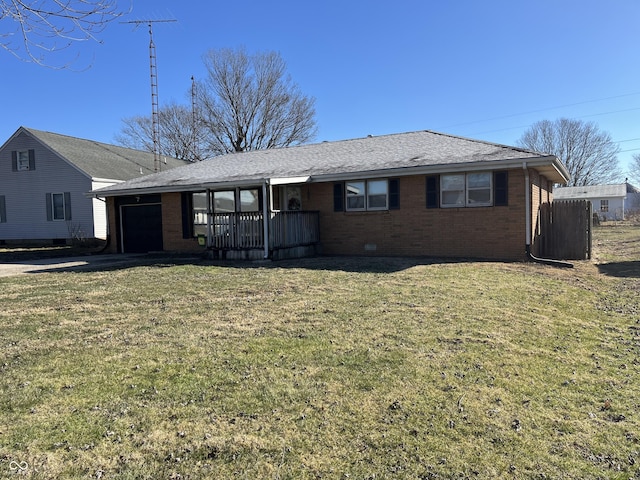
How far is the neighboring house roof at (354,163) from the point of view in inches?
492

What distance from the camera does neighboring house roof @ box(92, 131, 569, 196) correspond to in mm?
12500

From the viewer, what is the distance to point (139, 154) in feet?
100

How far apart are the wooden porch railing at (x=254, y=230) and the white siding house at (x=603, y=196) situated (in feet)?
148

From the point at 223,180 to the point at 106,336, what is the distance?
34.0 ft

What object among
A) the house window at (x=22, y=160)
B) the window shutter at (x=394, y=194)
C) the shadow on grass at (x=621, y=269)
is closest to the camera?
the shadow on grass at (x=621, y=269)

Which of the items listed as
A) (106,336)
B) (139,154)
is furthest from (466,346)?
(139,154)

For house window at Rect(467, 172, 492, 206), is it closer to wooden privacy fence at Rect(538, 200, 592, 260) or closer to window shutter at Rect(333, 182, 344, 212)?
wooden privacy fence at Rect(538, 200, 592, 260)

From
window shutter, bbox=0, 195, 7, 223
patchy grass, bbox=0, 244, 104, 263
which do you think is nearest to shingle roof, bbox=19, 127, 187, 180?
patchy grass, bbox=0, 244, 104, 263

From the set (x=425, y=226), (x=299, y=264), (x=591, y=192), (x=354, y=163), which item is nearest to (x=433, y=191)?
(x=425, y=226)

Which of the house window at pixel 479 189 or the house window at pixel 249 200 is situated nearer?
the house window at pixel 479 189

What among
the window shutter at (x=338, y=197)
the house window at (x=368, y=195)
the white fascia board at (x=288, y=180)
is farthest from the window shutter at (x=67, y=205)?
the house window at (x=368, y=195)

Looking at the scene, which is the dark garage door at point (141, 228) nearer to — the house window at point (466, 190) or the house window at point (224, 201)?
the house window at point (224, 201)

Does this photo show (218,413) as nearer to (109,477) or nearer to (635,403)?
(109,477)

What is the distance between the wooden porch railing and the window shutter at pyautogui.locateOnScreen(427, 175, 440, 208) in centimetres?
398
